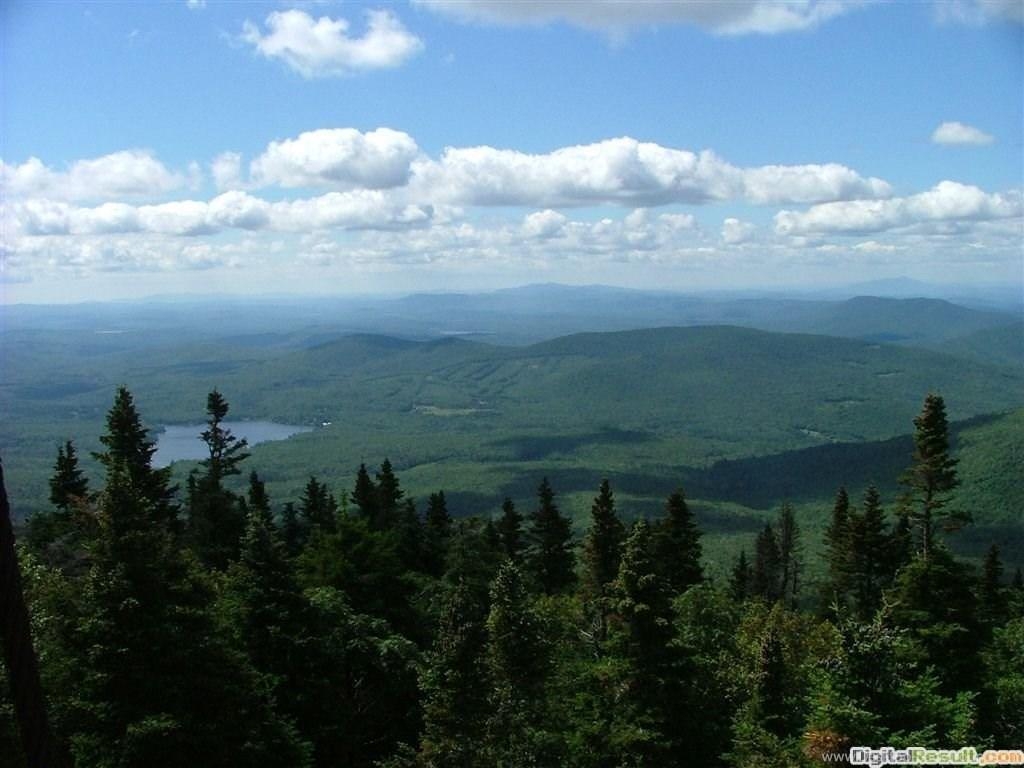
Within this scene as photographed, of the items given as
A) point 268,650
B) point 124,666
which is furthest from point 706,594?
point 124,666

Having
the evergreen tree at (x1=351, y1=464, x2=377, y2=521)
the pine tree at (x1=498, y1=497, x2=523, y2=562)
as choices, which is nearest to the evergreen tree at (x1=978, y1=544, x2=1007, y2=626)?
the pine tree at (x1=498, y1=497, x2=523, y2=562)

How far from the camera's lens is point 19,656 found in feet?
20.9

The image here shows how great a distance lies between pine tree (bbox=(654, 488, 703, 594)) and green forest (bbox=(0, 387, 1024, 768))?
8887 mm

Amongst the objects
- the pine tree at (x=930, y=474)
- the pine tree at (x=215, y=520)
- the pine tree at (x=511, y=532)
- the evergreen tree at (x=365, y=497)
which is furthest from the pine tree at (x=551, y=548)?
the pine tree at (x=930, y=474)

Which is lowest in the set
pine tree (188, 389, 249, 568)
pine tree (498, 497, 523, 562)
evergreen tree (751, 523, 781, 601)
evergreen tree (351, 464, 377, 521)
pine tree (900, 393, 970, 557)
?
evergreen tree (751, 523, 781, 601)

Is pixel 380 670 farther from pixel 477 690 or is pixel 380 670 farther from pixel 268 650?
pixel 477 690

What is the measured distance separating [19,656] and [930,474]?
3328 centimetres

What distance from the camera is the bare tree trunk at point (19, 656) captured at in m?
6.28

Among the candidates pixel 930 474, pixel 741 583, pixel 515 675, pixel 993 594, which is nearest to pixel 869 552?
pixel 993 594

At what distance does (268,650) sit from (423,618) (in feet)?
36.4

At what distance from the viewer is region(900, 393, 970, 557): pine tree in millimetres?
30562

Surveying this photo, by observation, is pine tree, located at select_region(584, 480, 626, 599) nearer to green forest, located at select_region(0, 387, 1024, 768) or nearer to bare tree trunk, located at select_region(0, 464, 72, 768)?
green forest, located at select_region(0, 387, 1024, 768)

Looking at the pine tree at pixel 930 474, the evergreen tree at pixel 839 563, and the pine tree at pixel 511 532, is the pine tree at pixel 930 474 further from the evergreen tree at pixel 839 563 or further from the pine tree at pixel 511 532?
the pine tree at pixel 511 532

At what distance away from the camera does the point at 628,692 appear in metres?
22.2
